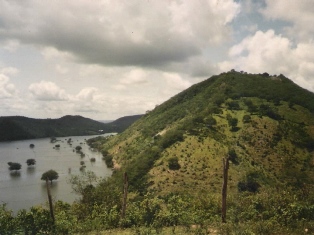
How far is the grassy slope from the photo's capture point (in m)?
91.2

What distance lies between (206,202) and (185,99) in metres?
143

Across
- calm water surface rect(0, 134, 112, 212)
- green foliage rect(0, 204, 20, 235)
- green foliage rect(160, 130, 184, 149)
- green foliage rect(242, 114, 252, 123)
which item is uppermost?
green foliage rect(242, 114, 252, 123)

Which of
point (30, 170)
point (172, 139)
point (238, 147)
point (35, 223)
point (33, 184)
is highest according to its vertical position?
point (172, 139)

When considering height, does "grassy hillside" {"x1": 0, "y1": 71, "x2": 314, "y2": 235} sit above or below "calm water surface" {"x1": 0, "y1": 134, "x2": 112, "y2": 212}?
above

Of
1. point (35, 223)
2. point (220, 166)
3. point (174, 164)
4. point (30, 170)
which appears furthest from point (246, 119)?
point (30, 170)

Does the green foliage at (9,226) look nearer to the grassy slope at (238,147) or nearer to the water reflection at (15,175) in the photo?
the grassy slope at (238,147)

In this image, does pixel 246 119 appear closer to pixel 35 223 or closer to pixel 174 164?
pixel 174 164

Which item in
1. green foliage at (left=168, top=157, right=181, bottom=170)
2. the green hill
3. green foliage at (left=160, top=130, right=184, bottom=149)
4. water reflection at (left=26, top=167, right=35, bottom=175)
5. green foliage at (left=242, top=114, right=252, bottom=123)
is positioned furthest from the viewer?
water reflection at (left=26, top=167, right=35, bottom=175)

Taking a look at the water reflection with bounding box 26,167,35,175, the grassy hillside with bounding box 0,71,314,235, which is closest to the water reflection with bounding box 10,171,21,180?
the water reflection with bounding box 26,167,35,175

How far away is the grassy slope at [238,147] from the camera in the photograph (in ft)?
299

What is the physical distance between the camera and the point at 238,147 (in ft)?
339

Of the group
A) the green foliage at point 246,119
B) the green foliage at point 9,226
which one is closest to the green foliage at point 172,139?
the green foliage at point 246,119

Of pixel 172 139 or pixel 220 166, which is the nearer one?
pixel 220 166

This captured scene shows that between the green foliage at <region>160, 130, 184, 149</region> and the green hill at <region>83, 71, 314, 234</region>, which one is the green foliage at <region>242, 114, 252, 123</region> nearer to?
the green hill at <region>83, 71, 314, 234</region>
